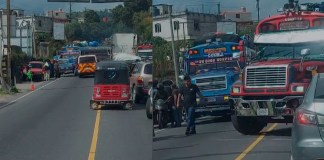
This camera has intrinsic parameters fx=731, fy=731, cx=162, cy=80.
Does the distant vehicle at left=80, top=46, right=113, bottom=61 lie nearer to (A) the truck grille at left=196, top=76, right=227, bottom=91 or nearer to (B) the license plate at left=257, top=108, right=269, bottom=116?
(A) the truck grille at left=196, top=76, right=227, bottom=91

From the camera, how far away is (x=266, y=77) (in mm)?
9531

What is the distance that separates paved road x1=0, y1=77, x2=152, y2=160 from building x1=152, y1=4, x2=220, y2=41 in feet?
9.34

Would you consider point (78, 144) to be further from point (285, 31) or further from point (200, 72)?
point (285, 31)

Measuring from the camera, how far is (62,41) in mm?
12180

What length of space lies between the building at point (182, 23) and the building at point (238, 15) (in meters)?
0.12

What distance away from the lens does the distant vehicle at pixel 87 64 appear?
10392 mm

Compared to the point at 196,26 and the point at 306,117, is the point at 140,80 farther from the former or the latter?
the point at 306,117

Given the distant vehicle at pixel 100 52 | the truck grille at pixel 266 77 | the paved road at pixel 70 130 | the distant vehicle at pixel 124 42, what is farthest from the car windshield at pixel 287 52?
the paved road at pixel 70 130

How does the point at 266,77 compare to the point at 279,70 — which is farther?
the point at 266,77

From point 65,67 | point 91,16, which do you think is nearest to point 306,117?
point 91,16

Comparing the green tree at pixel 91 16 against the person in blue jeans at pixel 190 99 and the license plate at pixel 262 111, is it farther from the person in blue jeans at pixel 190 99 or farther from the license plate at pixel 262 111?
the license plate at pixel 262 111

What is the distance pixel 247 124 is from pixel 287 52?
230cm

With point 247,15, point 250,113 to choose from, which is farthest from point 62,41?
point 247,15

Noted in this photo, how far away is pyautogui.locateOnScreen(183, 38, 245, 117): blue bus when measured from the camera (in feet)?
25.8
